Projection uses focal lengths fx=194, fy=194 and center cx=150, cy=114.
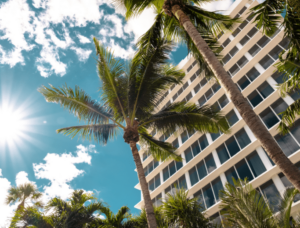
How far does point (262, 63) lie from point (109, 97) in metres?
17.6

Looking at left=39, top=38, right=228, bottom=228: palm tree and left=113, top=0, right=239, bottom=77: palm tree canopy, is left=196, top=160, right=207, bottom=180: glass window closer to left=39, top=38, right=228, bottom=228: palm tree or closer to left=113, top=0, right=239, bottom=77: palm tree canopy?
left=39, top=38, right=228, bottom=228: palm tree

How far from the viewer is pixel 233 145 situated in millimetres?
18453

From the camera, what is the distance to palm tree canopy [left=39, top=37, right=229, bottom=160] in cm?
922

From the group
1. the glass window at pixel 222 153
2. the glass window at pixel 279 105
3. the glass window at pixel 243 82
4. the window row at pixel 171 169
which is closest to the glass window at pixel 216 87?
the glass window at pixel 243 82

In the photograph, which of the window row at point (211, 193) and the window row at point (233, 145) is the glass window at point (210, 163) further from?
the window row at point (211, 193)

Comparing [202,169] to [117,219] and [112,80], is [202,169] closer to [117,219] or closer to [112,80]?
[117,219]

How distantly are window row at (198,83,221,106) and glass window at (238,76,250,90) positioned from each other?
2.65m

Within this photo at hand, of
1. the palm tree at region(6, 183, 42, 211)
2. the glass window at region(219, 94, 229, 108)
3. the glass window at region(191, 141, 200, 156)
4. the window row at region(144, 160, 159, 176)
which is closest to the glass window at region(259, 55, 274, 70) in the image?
the glass window at region(219, 94, 229, 108)

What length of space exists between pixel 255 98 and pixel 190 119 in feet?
42.9

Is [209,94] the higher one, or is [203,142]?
[209,94]

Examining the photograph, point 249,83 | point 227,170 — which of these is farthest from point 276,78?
point 227,170

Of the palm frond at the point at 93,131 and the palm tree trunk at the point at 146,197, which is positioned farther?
the palm frond at the point at 93,131

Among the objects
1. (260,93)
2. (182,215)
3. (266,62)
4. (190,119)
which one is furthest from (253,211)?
(266,62)

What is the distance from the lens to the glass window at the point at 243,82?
2055 cm
